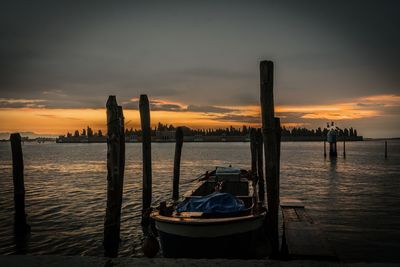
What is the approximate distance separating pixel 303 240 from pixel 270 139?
2192mm

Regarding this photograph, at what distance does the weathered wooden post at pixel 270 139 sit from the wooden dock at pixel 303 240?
348 millimetres

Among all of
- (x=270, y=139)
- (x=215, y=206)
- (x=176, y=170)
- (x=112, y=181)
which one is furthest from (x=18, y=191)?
(x=270, y=139)

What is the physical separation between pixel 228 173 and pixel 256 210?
8709mm

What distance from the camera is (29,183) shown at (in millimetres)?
24922

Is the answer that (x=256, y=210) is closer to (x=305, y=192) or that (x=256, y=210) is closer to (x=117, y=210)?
(x=117, y=210)

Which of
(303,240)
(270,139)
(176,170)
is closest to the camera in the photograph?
(303,240)

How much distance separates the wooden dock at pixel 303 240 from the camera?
6328 mm

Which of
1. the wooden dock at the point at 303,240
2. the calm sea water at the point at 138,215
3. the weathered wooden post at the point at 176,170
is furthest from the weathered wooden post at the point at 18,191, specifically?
the wooden dock at the point at 303,240

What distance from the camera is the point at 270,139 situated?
774 cm

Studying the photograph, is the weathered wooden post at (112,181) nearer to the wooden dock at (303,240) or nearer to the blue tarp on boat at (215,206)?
the blue tarp on boat at (215,206)

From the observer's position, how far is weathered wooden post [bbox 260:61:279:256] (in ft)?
25.3

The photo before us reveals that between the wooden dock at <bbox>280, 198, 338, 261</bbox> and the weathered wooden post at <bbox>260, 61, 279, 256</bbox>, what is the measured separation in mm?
348

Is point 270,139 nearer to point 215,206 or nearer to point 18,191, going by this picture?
point 215,206

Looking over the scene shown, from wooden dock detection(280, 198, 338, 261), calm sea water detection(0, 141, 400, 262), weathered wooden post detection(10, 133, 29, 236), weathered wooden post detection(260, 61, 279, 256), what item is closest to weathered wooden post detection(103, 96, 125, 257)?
calm sea water detection(0, 141, 400, 262)
